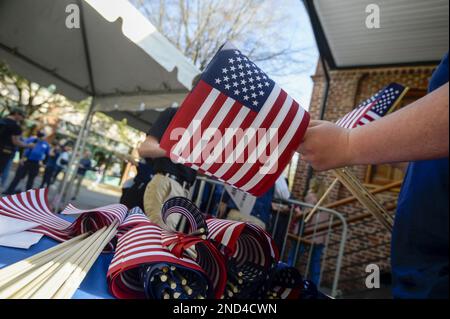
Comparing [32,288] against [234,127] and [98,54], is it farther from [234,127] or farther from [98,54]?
[98,54]

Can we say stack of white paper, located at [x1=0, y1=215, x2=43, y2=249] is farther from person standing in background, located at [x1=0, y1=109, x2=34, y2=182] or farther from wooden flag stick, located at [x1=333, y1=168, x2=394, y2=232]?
person standing in background, located at [x1=0, y1=109, x2=34, y2=182]

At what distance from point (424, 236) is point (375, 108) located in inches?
48.2

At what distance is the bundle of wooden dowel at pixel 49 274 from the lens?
1.90ft

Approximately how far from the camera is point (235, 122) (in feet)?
2.75

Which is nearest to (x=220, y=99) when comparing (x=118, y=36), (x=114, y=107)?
(x=118, y=36)

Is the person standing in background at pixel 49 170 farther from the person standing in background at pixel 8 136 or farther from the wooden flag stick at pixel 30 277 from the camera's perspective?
the wooden flag stick at pixel 30 277

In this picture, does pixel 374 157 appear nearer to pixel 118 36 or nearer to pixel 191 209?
pixel 191 209

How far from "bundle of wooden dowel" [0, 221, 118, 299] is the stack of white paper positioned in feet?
0.40

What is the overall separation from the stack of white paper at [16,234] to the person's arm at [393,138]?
0.91 meters

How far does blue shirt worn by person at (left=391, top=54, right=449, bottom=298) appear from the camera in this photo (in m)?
0.54

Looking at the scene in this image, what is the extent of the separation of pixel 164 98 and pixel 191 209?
3.71 metres

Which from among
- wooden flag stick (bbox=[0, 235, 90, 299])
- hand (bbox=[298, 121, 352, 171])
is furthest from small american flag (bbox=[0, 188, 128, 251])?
hand (bbox=[298, 121, 352, 171])

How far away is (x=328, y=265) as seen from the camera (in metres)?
6.61

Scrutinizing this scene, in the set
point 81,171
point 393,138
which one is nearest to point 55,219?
point 393,138
